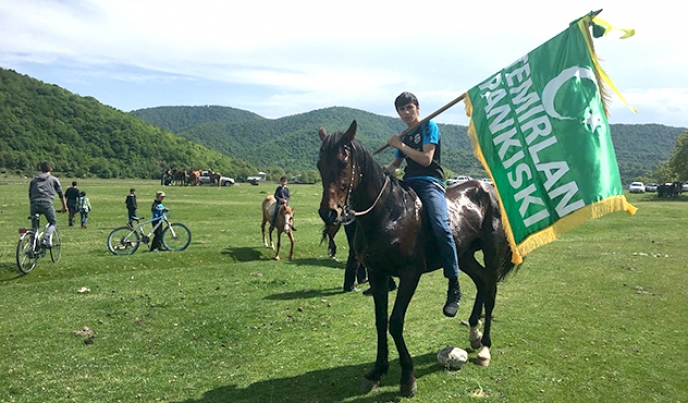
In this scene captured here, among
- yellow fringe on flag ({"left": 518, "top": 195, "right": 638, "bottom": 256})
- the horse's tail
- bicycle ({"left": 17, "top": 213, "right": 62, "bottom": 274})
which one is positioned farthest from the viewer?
bicycle ({"left": 17, "top": 213, "right": 62, "bottom": 274})

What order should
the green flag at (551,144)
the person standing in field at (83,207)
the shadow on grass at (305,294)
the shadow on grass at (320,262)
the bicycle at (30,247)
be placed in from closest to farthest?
1. the green flag at (551,144)
2. the shadow on grass at (305,294)
3. the bicycle at (30,247)
4. the shadow on grass at (320,262)
5. the person standing in field at (83,207)

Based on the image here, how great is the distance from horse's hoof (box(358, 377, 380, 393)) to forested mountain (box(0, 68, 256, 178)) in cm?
9889

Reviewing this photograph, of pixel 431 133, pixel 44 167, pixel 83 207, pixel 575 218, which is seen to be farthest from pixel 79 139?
pixel 575 218

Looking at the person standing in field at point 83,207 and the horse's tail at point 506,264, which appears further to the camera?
the person standing in field at point 83,207

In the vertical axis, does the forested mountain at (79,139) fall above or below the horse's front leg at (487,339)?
above

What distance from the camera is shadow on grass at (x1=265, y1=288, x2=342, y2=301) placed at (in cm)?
1008

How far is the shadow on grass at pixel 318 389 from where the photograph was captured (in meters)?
5.23

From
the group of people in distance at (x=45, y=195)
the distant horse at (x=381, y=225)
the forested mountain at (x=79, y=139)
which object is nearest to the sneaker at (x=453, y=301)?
the distant horse at (x=381, y=225)

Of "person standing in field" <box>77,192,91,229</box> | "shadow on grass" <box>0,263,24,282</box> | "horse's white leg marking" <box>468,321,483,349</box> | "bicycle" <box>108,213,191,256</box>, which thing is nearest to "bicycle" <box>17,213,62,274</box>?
"shadow on grass" <box>0,263,24,282</box>

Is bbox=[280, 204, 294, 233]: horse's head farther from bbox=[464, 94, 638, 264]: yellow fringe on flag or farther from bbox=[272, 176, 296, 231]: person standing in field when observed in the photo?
bbox=[464, 94, 638, 264]: yellow fringe on flag

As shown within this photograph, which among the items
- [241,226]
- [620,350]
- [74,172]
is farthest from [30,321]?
[74,172]

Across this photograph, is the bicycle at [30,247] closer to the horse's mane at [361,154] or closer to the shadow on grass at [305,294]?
the shadow on grass at [305,294]

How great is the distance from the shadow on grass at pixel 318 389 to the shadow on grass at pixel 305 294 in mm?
4191

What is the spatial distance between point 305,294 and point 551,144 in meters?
6.83
